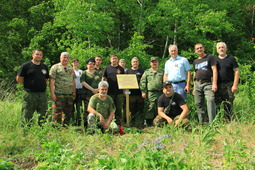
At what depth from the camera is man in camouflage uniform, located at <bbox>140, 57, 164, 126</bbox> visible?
621 cm

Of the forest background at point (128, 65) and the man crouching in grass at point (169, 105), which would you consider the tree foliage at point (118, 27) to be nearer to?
the forest background at point (128, 65)

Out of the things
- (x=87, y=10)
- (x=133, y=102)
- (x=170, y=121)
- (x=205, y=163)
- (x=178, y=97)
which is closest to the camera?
(x=205, y=163)

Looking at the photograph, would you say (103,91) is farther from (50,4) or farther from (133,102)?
(50,4)

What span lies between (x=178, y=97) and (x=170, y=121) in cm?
62

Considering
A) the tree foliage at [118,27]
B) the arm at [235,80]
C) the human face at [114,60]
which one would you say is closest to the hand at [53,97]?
the human face at [114,60]

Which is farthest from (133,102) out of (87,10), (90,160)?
(87,10)

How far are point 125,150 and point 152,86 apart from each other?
301 centimetres

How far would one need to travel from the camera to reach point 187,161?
3100mm

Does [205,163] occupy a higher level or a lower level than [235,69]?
lower

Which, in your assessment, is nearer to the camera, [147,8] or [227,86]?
[227,86]

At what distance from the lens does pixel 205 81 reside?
5.30 metres

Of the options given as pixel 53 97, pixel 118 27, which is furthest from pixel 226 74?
pixel 118 27

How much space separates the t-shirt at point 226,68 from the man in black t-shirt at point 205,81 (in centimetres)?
15

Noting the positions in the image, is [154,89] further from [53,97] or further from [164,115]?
[53,97]
